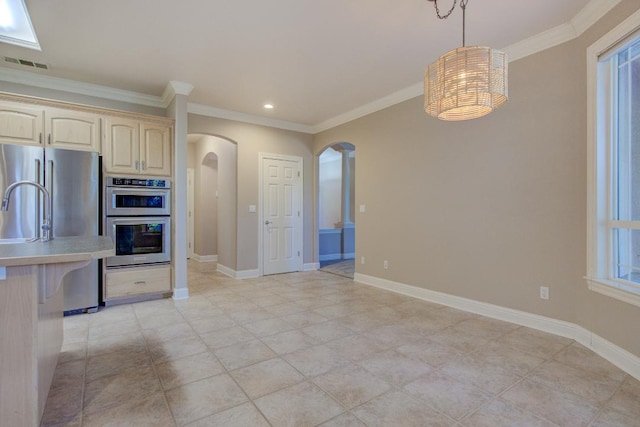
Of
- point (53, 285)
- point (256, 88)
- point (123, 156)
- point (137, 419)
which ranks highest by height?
point (256, 88)

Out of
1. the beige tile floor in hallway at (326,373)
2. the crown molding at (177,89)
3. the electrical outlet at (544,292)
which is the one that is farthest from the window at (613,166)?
the crown molding at (177,89)

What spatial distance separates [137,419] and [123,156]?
3004 mm

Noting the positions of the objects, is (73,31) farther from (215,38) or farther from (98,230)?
(98,230)

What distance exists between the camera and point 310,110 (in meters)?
4.91

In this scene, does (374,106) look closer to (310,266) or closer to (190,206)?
(310,266)

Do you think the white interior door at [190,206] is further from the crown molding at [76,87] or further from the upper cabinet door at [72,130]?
the upper cabinet door at [72,130]

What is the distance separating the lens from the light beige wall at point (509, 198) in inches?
103

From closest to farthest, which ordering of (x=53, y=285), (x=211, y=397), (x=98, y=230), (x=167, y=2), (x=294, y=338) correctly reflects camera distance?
(x=53, y=285), (x=211, y=397), (x=167, y=2), (x=294, y=338), (x=98, y=230)

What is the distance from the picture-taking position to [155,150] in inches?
153

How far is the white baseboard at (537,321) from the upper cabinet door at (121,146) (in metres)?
3.58

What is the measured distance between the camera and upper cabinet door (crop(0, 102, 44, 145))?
3145mm

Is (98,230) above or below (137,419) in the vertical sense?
above

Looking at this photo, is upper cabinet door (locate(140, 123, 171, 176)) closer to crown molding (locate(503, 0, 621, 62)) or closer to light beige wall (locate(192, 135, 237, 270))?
light beige wall (locate(192, 135, 237, 270))

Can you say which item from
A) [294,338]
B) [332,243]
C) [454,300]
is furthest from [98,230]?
[332,243]
